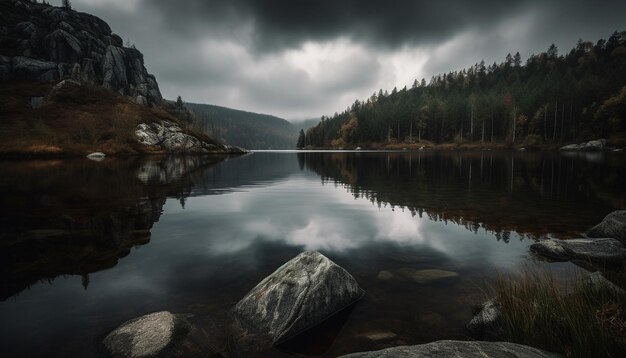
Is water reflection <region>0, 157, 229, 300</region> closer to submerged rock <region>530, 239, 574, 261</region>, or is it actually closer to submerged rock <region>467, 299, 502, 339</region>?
submerged rock <region>467, 299, 502, 339</region>

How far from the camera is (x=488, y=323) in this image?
6.39 m

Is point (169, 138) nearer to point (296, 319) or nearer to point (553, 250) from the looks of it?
point (296, 319)

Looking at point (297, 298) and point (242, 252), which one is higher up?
point (297, 298)

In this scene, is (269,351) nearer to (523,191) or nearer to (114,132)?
(523,191)

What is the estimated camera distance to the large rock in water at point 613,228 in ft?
39.2

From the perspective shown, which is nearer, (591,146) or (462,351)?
(462,351)

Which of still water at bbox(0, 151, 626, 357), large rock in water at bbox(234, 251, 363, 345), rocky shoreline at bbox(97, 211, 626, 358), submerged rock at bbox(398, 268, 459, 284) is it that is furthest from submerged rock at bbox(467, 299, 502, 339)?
large rock in water at bbox(234, 251, 363, 345)

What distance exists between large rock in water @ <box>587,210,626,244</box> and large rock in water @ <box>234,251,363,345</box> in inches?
455

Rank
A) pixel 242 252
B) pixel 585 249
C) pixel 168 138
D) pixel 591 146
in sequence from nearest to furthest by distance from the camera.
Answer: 1. pixel 585 249
2. pixel 242 252
3. pixel 591 146
4. pixel 168 138

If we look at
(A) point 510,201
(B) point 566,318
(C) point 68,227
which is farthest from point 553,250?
(C) point 68,227

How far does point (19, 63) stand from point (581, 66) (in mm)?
271348

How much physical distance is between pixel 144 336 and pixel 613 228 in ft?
56.1

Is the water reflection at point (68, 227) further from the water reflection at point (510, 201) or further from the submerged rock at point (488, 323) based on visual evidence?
the water reflection at point (510, 201)

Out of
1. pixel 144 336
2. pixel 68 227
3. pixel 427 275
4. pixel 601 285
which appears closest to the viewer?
pixel 144 336
